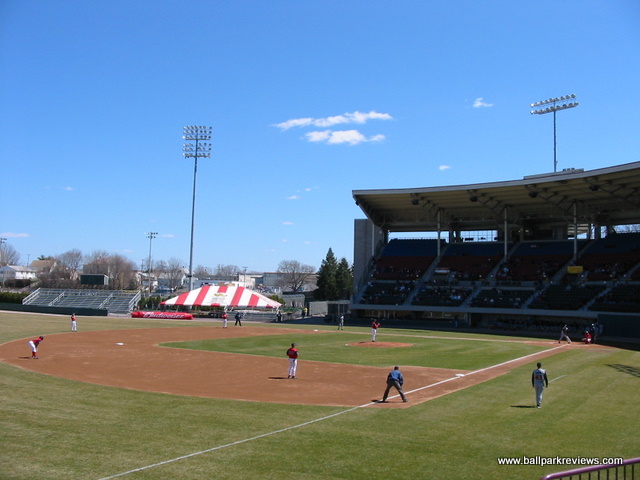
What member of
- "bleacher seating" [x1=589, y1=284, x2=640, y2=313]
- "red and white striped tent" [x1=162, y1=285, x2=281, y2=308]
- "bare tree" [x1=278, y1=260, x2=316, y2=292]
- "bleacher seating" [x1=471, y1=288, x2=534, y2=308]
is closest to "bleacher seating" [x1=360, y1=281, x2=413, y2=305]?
"bleacher seating" [x1=471, y1=288, x2=534, y2=308]

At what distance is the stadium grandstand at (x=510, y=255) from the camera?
168 ft

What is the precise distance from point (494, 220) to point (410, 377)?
44.9 metres

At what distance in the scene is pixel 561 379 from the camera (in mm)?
23281

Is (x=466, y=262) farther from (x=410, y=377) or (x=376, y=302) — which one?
(x=410, y=377)

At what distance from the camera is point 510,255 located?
6347cm

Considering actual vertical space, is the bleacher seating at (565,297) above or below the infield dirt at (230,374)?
above

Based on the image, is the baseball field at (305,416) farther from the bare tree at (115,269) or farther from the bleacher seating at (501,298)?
the bare tree at (115,269)

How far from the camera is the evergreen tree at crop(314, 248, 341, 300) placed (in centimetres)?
10431

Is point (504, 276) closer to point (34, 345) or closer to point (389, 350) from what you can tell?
point (389, 350)

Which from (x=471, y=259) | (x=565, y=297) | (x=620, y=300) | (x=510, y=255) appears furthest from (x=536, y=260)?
(x=620, y=300)

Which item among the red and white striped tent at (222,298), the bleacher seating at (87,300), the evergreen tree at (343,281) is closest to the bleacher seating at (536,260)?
the red and white striped tent at (222,298)

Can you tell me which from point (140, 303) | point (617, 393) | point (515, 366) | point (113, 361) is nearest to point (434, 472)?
point (617, 393)

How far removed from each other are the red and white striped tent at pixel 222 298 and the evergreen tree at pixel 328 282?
41.0 metres

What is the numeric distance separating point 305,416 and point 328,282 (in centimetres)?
8834
